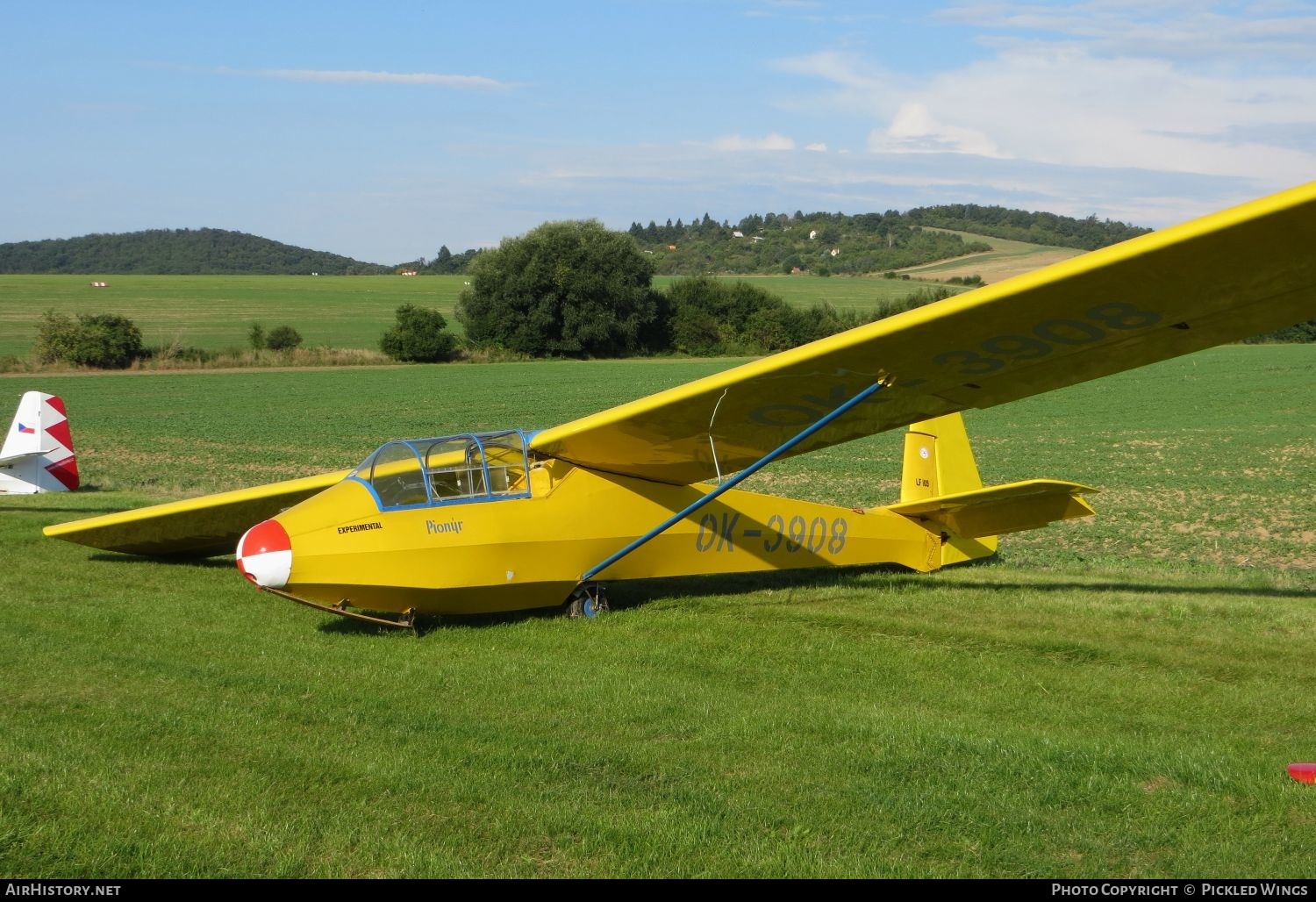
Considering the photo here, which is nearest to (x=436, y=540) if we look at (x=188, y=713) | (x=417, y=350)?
(x=188, y=713)

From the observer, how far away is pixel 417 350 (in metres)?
65.3

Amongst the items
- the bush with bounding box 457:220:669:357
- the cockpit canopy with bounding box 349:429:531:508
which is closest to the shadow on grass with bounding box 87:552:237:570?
the cockpit canopy with bounding box 349:429:531:508

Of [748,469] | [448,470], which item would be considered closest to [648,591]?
[748,469]

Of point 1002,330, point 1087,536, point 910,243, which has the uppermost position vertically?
point 910,243

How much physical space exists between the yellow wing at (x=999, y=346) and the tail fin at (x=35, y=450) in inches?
418

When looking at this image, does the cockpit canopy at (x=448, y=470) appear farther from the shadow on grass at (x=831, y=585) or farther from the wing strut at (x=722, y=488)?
the shadow on grass at (x=831, y=585)

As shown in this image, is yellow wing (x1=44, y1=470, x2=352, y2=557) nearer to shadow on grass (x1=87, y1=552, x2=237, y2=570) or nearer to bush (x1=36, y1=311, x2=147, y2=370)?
shadow on grass (x1=87, y1=552, x2=237, y2=570)

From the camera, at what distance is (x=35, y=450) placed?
1694 centimetres

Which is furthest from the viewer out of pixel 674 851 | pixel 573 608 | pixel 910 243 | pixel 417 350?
pixel 910 243

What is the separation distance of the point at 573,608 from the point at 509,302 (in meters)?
60.0

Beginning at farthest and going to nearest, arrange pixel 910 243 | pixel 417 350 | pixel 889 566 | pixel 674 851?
pixel 910 243, pixel 417 350, pixel 889 566, pixel 674 851

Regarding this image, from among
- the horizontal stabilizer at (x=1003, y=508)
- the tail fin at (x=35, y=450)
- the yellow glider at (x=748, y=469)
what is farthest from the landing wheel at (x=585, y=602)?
the tail fin at (x=35, y=450)

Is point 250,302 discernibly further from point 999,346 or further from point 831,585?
point 999,346

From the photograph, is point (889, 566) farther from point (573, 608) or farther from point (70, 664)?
point (70, 664)
